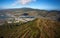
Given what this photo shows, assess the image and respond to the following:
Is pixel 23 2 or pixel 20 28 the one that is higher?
pixel 23 2

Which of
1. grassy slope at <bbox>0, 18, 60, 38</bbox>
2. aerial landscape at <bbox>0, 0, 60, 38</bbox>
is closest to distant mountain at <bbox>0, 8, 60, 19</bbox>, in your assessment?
aerial landscape at <bbox>0, 0, 60, 38</bbox>

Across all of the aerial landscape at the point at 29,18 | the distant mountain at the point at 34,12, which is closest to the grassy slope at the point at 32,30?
the aerial landscape at the point at 29,18

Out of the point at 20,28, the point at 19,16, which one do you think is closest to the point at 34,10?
the point at 19,16

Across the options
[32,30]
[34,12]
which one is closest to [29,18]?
[34,12]

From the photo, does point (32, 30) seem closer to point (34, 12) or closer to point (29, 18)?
point (29, 18)

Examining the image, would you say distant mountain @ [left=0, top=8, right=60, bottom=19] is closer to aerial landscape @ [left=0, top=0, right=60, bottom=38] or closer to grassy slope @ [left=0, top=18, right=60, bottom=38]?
aerial landscape @ [left=0, top=0, right=60, bottom=38]

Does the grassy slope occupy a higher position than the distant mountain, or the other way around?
the distant mountain

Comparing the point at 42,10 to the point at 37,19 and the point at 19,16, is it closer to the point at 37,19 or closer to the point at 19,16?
the point at 37,19
